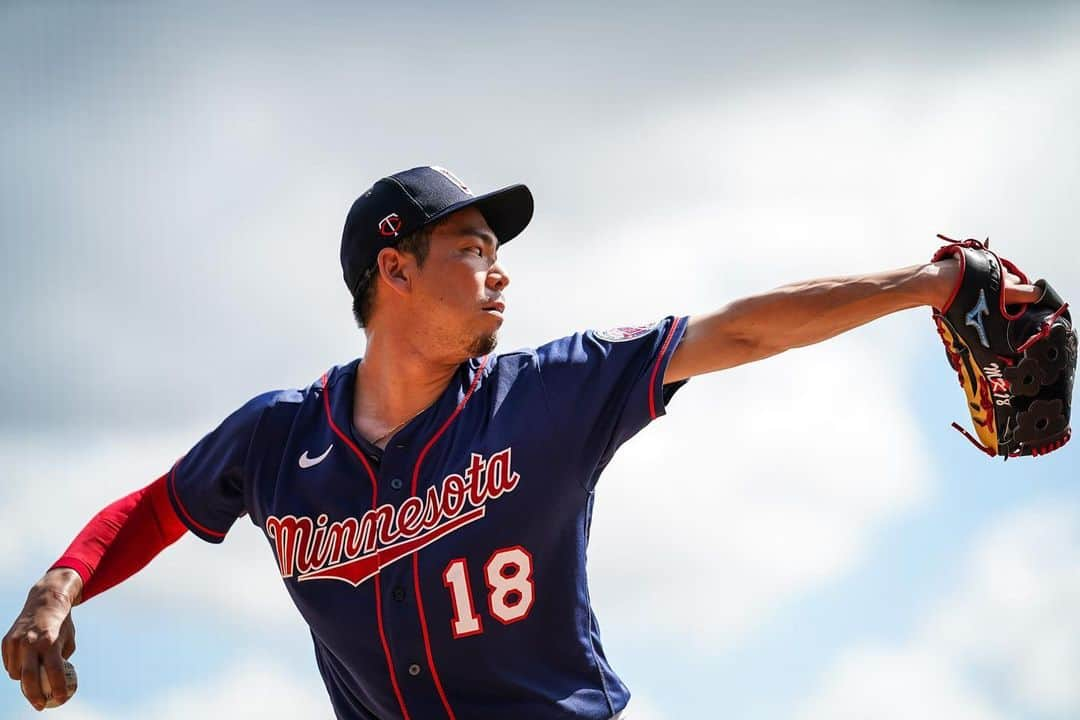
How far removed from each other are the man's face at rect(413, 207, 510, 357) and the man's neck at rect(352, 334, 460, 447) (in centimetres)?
14

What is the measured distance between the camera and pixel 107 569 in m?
6.51

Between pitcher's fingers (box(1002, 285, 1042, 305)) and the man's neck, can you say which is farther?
the man's neck

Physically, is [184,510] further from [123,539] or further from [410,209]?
[410,209]

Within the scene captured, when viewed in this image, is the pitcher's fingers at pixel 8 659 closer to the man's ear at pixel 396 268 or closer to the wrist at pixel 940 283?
the man's ear at pixel 396 268

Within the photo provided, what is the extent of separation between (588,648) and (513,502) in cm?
71

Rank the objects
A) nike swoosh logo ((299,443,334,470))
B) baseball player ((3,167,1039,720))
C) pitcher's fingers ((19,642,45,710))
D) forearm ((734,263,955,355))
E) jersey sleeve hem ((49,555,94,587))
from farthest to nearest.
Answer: nike swoosh logo ((299,443,334,470)) → jersey sleeve hem ((49,555,94,587)) → baseball player ((3,167,1039,720)) → pitcher's fingers ((19,642,45,710)) → forearm ((734,263,955,355))

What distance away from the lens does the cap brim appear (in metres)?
6.66

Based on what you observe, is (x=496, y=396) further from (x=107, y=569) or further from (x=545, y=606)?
(x=107, y=569)

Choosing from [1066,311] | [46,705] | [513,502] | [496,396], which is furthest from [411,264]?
[1066,311]

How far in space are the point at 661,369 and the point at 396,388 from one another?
55.3 inches

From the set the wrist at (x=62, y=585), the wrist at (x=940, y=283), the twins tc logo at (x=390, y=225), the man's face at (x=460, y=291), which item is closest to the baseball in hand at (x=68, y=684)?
the wrist at (x=62, y=585)

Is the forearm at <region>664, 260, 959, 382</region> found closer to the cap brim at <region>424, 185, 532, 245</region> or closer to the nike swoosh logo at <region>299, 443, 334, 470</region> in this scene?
the cap brim at <region>424, 185, 532, 245</region>

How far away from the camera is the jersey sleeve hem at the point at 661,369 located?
19.1ft

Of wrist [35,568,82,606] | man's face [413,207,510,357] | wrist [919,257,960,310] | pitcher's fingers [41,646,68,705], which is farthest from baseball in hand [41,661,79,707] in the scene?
wrist [919,257,960,310]
